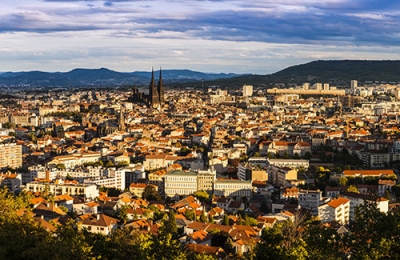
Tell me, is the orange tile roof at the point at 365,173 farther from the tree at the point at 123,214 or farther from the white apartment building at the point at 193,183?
the tree at the point at 123,214

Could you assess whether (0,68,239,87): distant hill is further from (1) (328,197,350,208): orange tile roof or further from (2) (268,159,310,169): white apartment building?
(1) (328,197,350,208): orange tile roof

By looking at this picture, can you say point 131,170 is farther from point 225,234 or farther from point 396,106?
point 396,106

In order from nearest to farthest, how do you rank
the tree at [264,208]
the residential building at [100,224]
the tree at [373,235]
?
1. the tree at [373,235]
2. the residential building at [100,224]
3. the tree at [264,208]

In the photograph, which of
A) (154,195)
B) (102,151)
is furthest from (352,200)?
(102,151)

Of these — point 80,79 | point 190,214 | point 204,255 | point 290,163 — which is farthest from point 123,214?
point 80,79

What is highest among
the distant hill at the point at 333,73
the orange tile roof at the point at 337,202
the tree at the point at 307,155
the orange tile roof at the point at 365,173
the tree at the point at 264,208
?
the distant hill at the point at 333,73

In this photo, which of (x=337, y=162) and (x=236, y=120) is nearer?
(x=337, y=162)

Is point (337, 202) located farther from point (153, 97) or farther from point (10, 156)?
point (153, 97)

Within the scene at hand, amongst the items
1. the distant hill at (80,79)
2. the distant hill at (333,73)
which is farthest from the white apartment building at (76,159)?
the distant hill at (80,79)

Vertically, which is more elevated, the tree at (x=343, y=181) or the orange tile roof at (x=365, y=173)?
the orange tile roof at (x=365, y=173)
